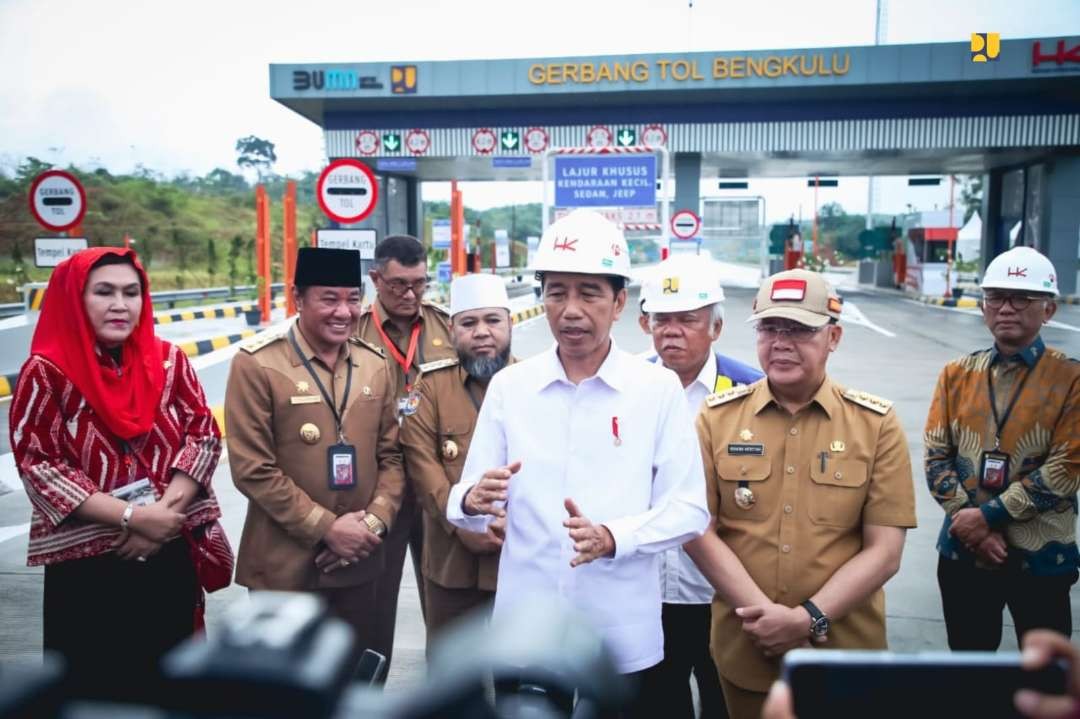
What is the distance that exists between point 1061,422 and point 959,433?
333 mm

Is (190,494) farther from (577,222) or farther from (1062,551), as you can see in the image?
(1062,551)

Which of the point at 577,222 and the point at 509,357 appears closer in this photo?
the point at 577,222

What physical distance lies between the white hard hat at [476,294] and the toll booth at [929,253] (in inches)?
1192

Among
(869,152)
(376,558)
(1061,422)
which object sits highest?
(869,152)

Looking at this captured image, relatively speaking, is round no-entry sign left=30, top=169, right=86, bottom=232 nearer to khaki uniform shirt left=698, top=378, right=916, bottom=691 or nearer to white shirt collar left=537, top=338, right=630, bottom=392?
white shirt collar left=537, top=338, right=630, bottom=392

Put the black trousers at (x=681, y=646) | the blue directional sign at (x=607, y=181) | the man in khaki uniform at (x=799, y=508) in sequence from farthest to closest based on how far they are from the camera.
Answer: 1. the blue directional sign at (x=607, y=181)
2. the black trousers at (x=681, y=646)
3. the man in khaki uniform at (x=799, y=508)

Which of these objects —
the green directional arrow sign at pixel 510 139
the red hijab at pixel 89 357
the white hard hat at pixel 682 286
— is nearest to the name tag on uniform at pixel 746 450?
the white hard hat at pixel 682 286

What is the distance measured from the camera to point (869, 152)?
1049 inches

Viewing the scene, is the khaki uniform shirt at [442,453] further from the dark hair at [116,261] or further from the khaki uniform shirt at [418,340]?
the dark hair at [116,261]

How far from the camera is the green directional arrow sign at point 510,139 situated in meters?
26.2

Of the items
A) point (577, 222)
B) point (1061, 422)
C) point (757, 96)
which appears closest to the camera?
point (577, 222)

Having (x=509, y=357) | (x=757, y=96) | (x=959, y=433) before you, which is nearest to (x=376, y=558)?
(x=509, y=357)

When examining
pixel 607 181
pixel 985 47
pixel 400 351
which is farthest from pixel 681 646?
pixel 985 47

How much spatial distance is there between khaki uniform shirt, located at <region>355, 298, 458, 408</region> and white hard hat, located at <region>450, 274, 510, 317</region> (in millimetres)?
515
